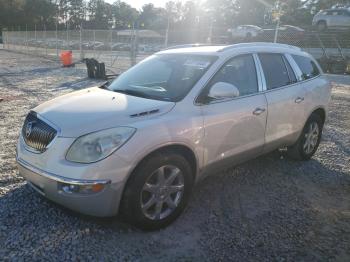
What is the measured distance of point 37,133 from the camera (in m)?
3.64

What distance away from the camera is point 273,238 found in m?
3.66

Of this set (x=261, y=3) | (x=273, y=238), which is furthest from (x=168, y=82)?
(x=261, y=3)

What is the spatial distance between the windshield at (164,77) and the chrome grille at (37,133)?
1.04 m

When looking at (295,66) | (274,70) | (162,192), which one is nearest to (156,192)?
(162,192)

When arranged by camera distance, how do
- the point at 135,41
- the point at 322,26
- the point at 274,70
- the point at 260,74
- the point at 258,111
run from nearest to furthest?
the point at 258,111 → the point at 260,74 → the point at 274,70 → the point at 135,41 → the point at 322,26

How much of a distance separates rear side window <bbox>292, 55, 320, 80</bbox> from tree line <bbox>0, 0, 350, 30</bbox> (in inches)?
1602

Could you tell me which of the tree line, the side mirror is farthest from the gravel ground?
the tree line

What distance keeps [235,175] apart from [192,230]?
1598mm

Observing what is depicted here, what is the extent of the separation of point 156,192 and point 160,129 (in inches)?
23.6

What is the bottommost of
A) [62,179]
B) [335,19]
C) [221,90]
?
[62,179]

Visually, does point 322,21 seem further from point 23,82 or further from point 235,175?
point 235,175

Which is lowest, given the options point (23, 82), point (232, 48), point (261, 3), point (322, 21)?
point (23, 82)

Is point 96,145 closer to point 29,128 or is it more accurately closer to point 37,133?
point 37,133

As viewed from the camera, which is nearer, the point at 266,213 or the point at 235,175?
the point at 266,213
